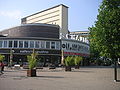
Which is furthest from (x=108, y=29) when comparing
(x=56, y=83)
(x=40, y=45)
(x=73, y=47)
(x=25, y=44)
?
(x=73, y=47)

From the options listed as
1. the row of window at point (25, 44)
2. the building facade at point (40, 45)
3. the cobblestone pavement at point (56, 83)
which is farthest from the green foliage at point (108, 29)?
the row of window at point (25, 44)

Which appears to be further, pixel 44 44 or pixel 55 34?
pixel 55 34

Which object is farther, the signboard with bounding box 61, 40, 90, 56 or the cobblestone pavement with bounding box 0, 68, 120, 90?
the signboard with bounding box 61, 40, 90, 56

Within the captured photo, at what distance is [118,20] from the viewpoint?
16438 mm

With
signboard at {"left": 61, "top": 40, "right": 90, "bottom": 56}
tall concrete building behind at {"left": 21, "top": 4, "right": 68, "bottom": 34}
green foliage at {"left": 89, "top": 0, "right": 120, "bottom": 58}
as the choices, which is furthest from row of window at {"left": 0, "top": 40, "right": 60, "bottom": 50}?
green foliage at {"left": 89, "top": 0, "right": 120, "bottom": 58}

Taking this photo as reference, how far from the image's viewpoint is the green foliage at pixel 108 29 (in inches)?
650

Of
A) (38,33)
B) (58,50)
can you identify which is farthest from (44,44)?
(38,33)

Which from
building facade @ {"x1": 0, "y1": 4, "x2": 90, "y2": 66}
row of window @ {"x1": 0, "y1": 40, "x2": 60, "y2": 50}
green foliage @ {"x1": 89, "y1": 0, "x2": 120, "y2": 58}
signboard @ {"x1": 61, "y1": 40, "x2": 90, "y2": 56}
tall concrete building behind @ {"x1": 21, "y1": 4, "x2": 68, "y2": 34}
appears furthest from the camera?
tall concrete building behind @ {"x1": 21, "y1": 4, "x2": 68, "y2": 34}

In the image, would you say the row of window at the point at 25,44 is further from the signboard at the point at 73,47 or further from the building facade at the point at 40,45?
the signboard at the point at 73,47

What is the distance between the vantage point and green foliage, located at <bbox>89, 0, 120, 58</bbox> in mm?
16500

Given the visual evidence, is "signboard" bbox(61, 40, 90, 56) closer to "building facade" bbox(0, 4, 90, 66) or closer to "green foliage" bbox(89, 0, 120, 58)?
"building facade" bbox(0, 4, 90, 66)

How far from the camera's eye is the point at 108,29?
16.8m

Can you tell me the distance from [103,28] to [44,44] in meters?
44.1

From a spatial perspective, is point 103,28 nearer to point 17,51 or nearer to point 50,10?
point 17,51
